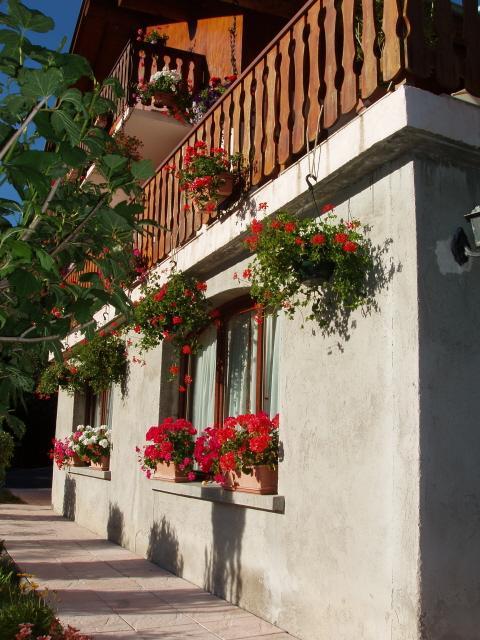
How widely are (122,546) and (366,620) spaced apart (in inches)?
207

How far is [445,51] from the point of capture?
4469 mm

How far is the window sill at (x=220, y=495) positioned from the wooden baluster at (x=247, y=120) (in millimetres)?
2954

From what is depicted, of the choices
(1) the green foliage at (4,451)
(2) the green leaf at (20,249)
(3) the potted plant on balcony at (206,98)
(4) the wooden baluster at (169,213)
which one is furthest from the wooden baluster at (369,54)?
(1) the green foliage at (4,451)

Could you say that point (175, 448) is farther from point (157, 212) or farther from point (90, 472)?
point (90, 472)

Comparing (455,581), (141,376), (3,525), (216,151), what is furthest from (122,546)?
(455,581)

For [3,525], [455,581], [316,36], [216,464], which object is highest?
[316,36]

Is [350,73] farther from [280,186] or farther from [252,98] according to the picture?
[252,98]

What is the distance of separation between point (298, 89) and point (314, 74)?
291 millimetres

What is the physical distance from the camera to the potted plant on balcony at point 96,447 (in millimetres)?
10039

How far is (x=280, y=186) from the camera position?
18.2 feet

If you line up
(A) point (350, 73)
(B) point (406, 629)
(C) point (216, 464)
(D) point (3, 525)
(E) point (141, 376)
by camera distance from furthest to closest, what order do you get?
(D) point (3, 525)
(E) point (141, 376)
(C) point (216, 464)
(A) point (350, 73)
(B) point (406, 629)

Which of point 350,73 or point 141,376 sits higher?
point 350,73

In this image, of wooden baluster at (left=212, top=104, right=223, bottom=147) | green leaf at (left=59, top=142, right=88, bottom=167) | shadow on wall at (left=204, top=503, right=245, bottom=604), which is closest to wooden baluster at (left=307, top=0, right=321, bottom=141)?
wooden baluster at (left=212, top=104, right=223, bottom=147)

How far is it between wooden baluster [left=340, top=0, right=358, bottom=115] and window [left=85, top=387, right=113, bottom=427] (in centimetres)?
699
